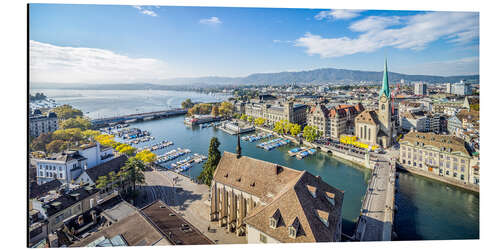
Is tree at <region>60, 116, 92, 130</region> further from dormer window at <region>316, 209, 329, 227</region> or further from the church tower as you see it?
the church tower

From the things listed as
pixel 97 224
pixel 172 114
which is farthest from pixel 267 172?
pixel 172 114

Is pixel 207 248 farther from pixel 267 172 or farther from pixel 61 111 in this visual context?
pixel 61 111

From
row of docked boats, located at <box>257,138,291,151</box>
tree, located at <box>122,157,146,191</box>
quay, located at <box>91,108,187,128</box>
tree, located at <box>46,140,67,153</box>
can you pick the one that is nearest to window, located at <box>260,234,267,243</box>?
tree, located at <box>122,157,146,191</box>

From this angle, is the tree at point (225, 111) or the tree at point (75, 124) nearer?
the tree at point (75, 124)

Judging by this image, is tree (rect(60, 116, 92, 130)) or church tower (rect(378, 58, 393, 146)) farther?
tree (rect(60, 116, 92, 130))

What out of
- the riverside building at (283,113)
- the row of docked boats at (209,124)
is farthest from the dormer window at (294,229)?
the row of docked boats at (209,124)

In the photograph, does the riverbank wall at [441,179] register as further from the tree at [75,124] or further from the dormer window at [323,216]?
the tree at [75,124]
